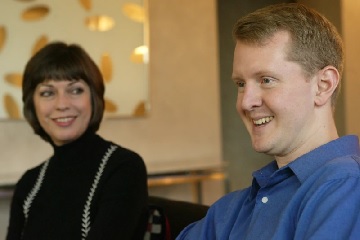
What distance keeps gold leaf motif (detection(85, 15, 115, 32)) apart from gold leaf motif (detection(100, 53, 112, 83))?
0.17 m

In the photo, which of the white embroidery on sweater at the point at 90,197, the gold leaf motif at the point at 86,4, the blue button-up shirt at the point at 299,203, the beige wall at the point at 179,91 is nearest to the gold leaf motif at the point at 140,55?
the beige wall at the point at 179,91

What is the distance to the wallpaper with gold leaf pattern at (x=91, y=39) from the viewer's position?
340 cm

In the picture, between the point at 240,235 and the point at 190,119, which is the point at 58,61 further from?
the point at 190,119

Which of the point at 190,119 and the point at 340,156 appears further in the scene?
the point at 190,119

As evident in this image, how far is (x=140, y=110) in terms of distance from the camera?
3.92 metres

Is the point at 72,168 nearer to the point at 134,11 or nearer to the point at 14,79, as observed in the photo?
the point at 14,79

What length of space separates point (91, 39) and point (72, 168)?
1849 mm

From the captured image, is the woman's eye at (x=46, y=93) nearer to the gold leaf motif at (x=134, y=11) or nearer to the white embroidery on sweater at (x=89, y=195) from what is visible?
the white embroidery on sweater at (x=89, y=195)

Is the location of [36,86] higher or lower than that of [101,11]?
lower

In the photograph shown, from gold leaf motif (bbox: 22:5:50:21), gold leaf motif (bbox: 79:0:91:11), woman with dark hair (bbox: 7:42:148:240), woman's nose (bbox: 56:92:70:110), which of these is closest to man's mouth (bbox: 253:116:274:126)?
woman with dark hair (bbox: 7:42:148:240)

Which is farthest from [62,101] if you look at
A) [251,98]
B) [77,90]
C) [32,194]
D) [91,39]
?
[91,39]

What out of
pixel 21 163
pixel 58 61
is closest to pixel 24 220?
pixel 58 61

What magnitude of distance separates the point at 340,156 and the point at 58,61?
1.16m

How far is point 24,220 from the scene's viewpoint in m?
2.05
